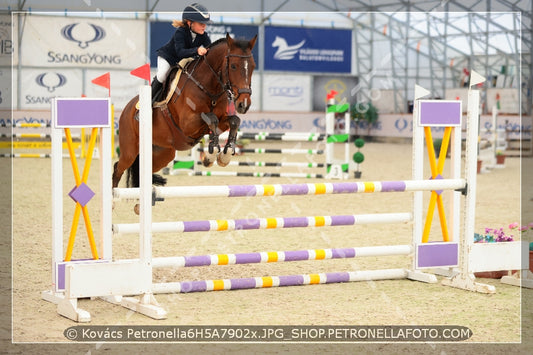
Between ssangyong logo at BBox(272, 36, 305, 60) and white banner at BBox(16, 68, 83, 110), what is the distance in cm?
657

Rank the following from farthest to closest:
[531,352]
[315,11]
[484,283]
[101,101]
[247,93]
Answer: [315,11] → [484,283] → [247,93] → [101,101] → [531,352]

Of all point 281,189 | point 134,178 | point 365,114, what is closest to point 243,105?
point 281,189

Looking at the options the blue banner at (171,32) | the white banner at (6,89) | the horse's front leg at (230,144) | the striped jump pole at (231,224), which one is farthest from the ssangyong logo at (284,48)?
the striped jump pole at (231,224)

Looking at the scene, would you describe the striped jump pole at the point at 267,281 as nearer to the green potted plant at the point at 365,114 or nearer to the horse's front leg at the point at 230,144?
the horse's front leg at the point at 230,144

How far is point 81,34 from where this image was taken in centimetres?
2147

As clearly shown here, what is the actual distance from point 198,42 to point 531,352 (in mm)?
2702

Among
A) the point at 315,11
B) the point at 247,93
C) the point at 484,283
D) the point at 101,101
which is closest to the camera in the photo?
the point at 101,101

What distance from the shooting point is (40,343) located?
2955mm

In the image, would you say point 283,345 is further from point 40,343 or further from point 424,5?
point 424,5

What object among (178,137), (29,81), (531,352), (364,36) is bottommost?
(531,352)

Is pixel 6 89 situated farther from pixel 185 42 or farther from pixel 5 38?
pixel 185 42

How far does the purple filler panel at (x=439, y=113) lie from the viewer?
428 cm

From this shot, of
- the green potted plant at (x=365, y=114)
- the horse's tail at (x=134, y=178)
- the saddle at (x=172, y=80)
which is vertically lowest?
the horse's tail at (x=134, y=178)

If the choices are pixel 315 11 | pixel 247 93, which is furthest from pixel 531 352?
pixel 315 11
